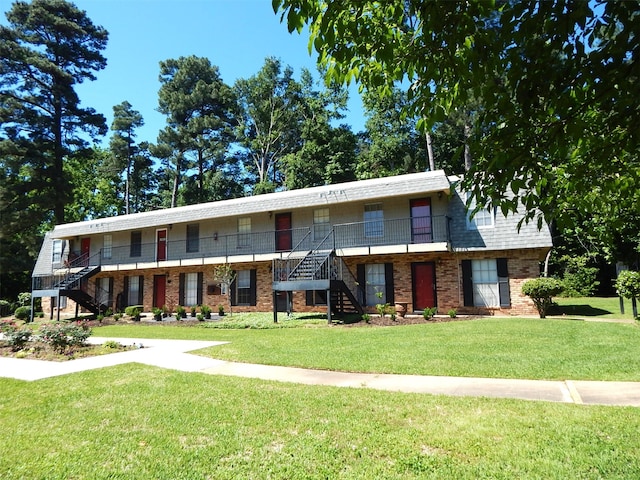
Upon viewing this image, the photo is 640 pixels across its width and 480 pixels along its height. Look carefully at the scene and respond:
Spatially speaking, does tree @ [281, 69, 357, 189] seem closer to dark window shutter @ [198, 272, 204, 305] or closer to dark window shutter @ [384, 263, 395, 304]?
dark window shutter @ [198, 272, 204, 305]

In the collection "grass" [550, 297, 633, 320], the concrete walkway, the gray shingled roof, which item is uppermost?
the gray shingled roof

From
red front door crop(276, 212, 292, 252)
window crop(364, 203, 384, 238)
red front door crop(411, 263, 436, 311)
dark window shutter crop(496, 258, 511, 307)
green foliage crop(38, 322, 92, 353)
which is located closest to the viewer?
green foliage crop(38, 322, 92, 353)

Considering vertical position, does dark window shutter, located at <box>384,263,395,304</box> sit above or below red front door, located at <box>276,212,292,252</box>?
below

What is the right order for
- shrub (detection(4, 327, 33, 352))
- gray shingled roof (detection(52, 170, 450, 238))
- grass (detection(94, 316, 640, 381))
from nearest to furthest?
grass (detection(94, 316, 640, 381))
shrub (detection(4, 327, 33, 352))
gray shingled roof (detection(52, 170, 450, 238))

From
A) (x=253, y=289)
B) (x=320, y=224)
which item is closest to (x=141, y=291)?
(x=253, y=289)

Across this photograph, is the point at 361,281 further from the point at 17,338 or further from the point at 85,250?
the point at 85,250

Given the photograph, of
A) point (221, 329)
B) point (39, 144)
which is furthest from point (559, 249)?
point (39, 144)

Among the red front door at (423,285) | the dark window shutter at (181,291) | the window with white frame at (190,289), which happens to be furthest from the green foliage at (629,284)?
the dark window shutter at (181,291)

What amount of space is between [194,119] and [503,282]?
35305 mm

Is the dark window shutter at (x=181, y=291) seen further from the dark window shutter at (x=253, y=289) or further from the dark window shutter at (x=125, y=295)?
the dark window shutter at (x=253, y=289)

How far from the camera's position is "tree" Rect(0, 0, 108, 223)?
1411 inches

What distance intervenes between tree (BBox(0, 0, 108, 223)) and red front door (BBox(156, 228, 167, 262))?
53.5ft

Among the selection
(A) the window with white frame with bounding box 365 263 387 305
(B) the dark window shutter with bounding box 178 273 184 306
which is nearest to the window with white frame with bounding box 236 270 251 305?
(B) the dark window shutter with bounding box 178 273 184 306

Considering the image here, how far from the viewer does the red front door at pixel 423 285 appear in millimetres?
18438
